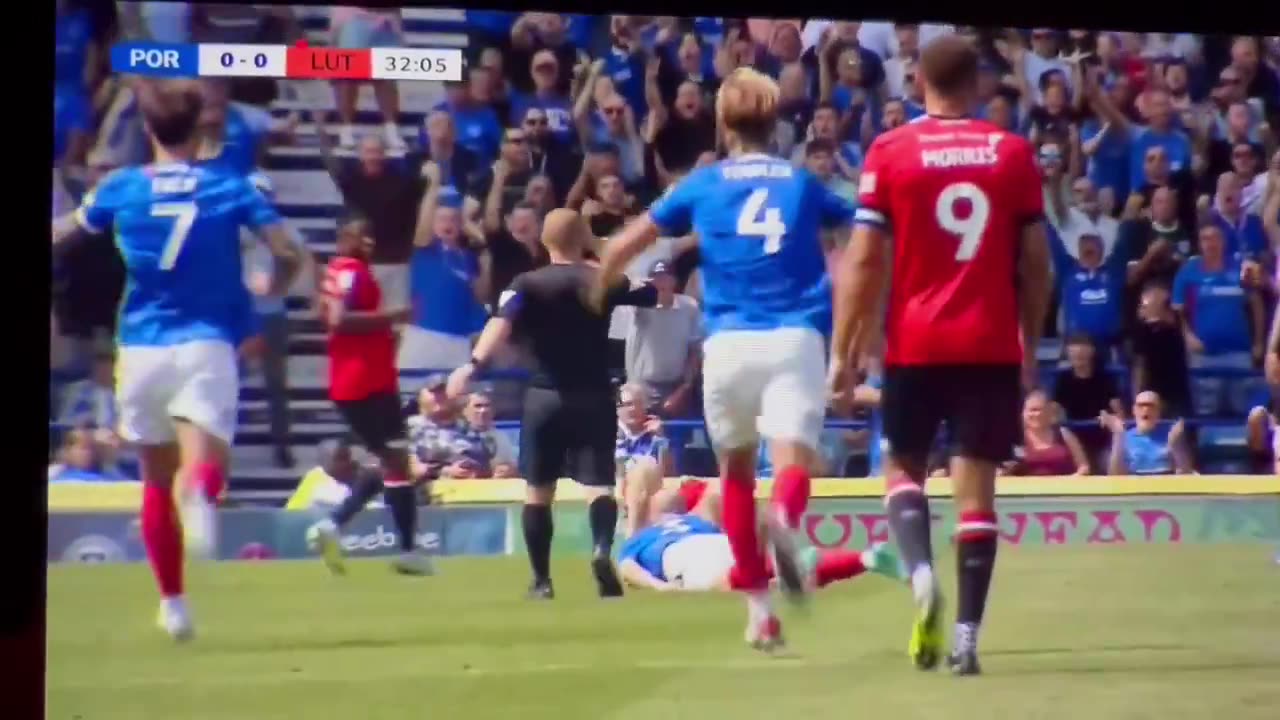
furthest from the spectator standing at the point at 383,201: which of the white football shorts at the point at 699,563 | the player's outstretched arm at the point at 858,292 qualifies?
the player's outstretched arm at the point at 858,292

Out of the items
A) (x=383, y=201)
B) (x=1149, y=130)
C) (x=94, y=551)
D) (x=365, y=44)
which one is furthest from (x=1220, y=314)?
(x=94, y=551)

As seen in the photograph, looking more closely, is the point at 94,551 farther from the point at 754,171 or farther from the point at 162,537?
the point at 754,171

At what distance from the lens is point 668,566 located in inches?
151

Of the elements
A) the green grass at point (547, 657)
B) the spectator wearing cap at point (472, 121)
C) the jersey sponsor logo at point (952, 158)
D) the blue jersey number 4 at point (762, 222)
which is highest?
the spectator wearing cap at point (472, 121)

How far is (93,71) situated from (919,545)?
2.03 meters

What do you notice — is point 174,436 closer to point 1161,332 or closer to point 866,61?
point 866,61

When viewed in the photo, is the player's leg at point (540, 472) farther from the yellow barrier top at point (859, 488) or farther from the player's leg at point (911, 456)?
the player's leg at point (911, 456)

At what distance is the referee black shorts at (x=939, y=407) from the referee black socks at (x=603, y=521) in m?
0.62

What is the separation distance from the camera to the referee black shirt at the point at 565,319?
385cm

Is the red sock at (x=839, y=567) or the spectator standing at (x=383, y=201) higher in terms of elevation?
the spectator standing at (x=383, y=201)

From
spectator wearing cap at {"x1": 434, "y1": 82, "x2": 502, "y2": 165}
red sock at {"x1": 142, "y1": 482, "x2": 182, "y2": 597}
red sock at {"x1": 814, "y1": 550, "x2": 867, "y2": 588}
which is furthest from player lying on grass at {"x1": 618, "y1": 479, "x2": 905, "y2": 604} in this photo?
red sock at {"x1": 142, "y1": 482, "x2": 182, "y2": 597}

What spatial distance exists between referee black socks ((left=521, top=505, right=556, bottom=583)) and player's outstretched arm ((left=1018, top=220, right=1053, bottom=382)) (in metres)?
1.10

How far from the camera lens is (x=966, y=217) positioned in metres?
3.80

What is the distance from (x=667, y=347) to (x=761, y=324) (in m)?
0.21
